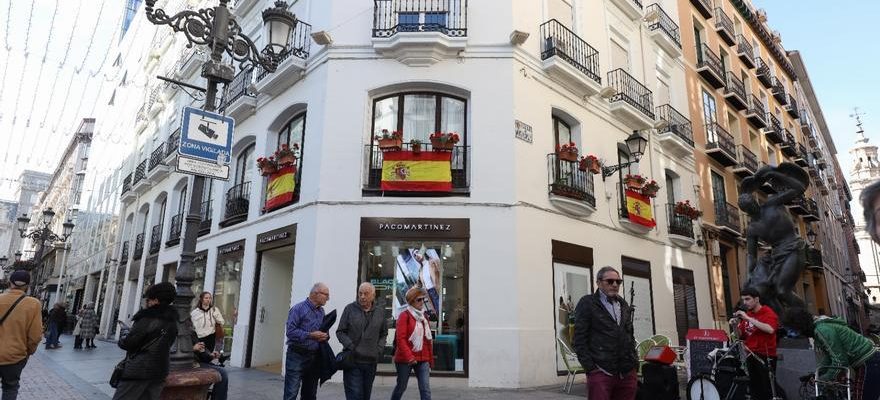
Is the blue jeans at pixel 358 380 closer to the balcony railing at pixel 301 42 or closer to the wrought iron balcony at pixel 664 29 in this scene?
the balcony railing at pixel 301 42

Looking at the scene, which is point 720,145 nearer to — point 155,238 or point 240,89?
point 240,89

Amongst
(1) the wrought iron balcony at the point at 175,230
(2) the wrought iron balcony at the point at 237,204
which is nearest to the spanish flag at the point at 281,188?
(2) the wrought iron balcony at the point at 237,204

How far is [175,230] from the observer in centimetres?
1853

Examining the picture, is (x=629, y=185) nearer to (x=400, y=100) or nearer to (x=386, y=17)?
(x=400, y=100)

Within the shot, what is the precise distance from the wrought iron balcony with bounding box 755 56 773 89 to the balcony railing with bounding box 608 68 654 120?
541 inches

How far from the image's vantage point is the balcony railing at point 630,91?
1473cm

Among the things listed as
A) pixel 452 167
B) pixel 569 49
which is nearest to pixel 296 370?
pixel 452 167

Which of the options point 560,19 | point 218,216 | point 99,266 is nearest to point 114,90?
point 99,266

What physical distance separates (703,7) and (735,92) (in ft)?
12.7

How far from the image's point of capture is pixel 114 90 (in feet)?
110

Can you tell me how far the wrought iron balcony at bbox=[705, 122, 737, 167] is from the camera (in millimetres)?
19359

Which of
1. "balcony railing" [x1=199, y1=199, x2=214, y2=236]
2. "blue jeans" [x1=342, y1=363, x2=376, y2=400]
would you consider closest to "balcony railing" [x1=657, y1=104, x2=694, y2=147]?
"blue jeans" [x1=342, y1=363, x2=376, y2=400]

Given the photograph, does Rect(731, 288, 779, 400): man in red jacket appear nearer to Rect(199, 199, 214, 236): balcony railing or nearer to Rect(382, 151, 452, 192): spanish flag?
Rect(382, 151, 452, 192): spanish flag

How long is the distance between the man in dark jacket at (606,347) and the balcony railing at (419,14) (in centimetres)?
828
